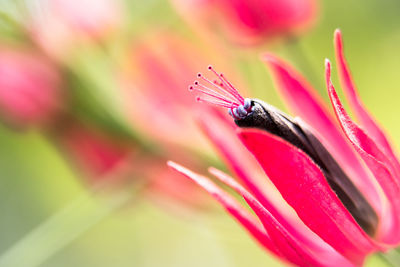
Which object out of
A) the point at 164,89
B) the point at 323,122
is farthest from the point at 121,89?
the point at 323,122

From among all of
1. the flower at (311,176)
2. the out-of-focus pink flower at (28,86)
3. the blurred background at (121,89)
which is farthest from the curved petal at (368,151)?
the out-of-focus pink flower at (28,86)

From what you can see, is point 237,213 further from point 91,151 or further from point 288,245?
point 91,151

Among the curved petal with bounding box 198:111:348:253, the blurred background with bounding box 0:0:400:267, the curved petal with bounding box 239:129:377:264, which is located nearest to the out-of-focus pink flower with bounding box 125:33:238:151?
the blurred background with bounding box 0:0:400:267

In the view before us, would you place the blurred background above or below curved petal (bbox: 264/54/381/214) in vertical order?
above

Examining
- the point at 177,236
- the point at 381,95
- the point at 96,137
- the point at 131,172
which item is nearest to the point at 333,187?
the point at 131,172

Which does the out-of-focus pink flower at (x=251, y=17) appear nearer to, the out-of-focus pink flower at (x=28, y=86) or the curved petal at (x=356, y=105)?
the out-of-focus pink flower at (x=28, y=86)

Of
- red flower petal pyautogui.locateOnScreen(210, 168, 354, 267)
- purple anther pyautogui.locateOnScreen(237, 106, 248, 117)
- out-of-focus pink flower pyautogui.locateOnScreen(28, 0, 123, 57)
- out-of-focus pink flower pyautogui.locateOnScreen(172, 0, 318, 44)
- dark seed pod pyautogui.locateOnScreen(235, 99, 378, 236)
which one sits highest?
out-of-focus pink flower pyautogui.locateOnScreen(28, 0, 123, 57)

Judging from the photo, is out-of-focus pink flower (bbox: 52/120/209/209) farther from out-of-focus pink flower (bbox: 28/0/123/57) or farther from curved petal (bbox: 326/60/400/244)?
curved petal (bbox: 326/60/400/244)
